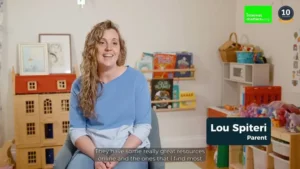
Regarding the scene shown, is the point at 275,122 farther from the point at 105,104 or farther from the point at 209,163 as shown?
the point at 105,104

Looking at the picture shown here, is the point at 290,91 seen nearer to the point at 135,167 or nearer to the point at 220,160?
the point at 220,160

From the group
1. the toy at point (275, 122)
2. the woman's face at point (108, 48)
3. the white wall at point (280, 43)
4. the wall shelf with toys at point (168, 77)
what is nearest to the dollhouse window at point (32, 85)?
the wall shelf with toys at point (168, 77)

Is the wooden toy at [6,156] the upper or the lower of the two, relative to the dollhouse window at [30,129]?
lower

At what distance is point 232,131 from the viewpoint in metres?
1.38

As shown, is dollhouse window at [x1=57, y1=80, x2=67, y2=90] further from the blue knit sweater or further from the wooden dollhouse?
the blue knit sweater

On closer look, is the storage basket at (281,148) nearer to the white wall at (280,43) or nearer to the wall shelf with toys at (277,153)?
the wall shelf with toys at (277,153)

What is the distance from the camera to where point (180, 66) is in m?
3.31

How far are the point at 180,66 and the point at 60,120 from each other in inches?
45.8

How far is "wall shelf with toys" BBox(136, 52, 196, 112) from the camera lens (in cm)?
324

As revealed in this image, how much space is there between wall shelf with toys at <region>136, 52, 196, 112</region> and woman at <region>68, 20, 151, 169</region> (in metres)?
1.67

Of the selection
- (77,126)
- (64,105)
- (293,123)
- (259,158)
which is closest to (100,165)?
(77,126)

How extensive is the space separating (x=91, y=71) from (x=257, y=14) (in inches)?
88.0

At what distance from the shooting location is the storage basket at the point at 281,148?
82.0 inches

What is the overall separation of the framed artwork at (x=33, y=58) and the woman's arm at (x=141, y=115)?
1.54 meters
